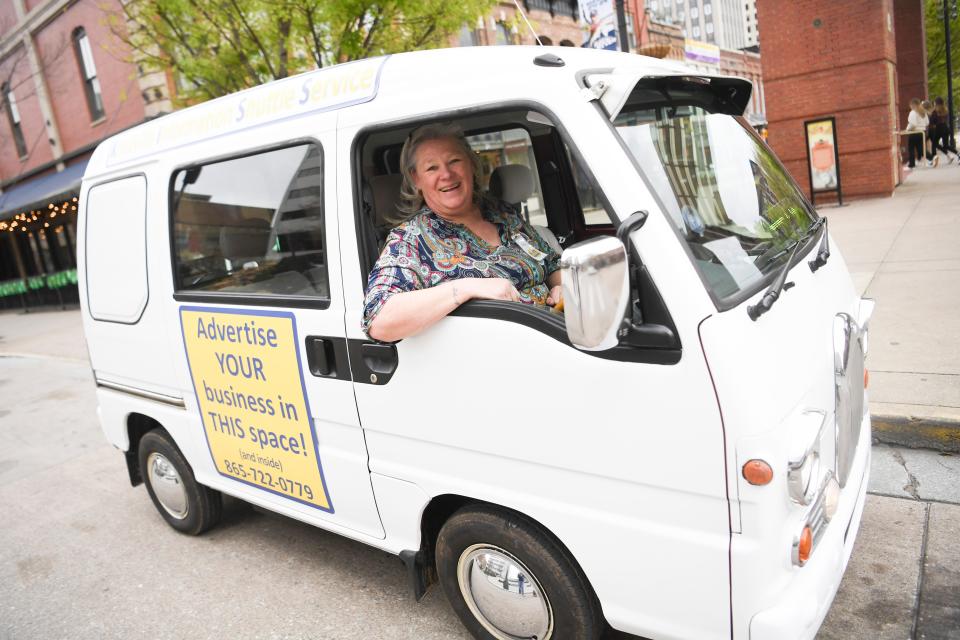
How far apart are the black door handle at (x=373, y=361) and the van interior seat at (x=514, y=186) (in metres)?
1.13

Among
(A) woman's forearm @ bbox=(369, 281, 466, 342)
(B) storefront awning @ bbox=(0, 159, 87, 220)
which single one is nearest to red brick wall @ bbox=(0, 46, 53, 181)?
(B) storefront awning @ bbox=(0, 159, 87, 220)

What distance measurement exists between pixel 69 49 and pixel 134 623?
21.7m

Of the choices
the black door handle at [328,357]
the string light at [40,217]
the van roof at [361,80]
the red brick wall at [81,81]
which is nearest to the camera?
the van roof at [361,80]

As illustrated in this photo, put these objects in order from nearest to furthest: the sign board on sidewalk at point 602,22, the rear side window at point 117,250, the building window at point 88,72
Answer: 1. the rear side window at point 117,250
2. the sign board on sidewalk at point 602,22
3. the building window at point 88,72

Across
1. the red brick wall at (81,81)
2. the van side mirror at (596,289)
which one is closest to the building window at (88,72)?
the red brick wall at (81,81)

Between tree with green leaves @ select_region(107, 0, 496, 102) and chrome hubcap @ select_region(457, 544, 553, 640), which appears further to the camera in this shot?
tree with green leaves @ select_region(107, 0, 496, 102)

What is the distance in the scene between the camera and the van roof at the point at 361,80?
208cm

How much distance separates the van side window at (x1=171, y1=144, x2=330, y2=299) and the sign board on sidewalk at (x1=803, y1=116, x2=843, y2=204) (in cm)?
1192

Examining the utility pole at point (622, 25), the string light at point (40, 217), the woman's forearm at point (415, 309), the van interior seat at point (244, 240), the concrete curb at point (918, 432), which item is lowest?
the concrete curb at point (918, 432)

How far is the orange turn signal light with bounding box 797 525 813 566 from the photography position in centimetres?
183

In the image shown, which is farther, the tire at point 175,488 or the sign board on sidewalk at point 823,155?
the sign board on sidewalk at point 823,155

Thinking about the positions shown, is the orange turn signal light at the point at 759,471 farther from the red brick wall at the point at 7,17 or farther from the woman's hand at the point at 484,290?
the red brick wall at the point at 7,17

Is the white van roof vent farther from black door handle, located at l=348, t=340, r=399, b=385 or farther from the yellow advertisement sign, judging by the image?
the yellow advertisement sign

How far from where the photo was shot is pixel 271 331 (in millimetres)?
2760
